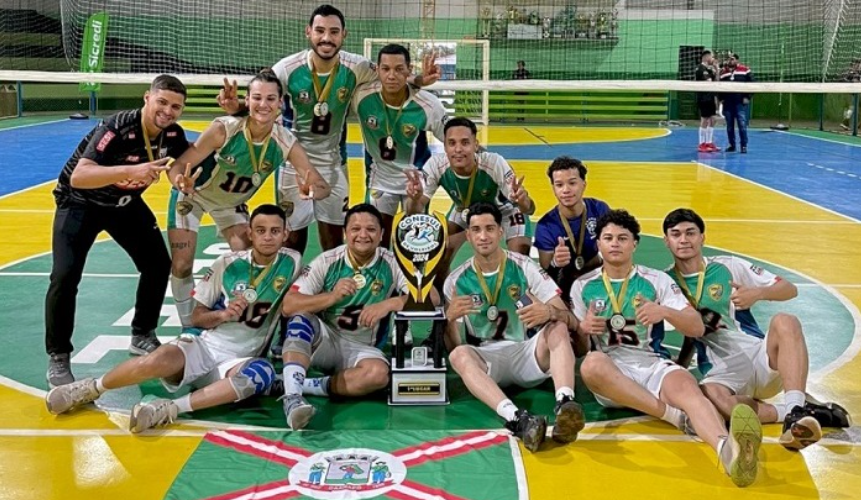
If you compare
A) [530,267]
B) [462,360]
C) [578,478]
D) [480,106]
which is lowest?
[578,478]

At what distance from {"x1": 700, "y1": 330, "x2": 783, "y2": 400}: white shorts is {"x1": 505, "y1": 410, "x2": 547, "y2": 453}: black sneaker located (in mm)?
1197

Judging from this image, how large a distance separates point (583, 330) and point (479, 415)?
80cm

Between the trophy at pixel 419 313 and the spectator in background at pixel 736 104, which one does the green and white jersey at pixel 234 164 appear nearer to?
the trophy at pixel 419 313

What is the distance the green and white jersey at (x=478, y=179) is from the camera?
6691mm

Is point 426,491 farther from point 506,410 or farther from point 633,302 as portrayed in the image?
point 633,302

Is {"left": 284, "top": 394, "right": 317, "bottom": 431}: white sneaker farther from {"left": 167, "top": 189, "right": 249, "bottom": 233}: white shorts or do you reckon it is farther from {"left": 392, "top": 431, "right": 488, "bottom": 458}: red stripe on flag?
{"left": 167, "top": 189, "right": 249, "bottom": 233}: white shorts

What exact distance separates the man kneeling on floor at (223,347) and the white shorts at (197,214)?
3.09 ft

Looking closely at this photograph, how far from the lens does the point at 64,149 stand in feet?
61.8

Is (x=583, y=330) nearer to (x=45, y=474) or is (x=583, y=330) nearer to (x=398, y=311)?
(x=398, y=311)

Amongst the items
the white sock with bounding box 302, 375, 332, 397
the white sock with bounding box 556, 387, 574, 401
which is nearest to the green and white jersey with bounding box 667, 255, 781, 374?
the white sock with bounding box 556, 387, 574, 401

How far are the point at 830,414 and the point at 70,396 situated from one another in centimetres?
438

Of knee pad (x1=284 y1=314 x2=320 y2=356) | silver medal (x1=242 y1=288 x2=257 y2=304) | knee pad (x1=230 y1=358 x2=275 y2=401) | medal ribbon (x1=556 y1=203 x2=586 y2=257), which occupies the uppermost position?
medal ribbon (x1=556 y1=203 x2=586 y2=257)

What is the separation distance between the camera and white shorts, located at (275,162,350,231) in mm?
7121

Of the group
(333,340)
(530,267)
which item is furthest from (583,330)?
(333,340)
